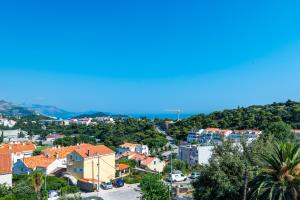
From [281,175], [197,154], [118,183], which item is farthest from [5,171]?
[197,154]

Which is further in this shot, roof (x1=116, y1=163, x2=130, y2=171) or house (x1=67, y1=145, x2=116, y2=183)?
roof (x1=116, y1=163, x2=130, y2=171)

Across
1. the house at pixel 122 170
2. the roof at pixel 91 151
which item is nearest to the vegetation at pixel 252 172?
the roof at pixel 91 151

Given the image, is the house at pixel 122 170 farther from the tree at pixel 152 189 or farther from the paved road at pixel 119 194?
the tree at pixel 152 189

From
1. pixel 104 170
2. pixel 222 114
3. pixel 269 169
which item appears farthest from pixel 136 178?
pixel 222 114

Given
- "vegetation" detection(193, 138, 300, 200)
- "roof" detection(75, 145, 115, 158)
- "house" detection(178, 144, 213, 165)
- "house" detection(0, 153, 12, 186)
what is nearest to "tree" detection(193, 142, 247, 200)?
"vegetation" detection(193, 138, 300, 200)

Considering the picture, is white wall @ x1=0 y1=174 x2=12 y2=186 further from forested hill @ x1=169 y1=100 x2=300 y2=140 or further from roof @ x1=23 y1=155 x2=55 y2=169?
forested hill @ x1=169 y1=100 x2=300 y2=140

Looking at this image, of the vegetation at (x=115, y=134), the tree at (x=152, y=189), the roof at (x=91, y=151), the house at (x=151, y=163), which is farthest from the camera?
the vegetation at (x=115, y=134)

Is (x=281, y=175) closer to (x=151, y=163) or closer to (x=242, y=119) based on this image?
(x=151, y=163)

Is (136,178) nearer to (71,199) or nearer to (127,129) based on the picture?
(71,199)
